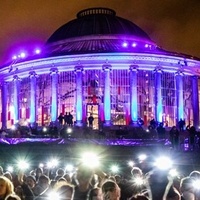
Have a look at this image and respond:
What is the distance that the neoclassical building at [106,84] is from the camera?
55.4 m

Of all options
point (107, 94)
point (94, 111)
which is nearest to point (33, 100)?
point (94, 111)

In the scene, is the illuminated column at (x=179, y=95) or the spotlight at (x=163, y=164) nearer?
the spotlight at (x=163, y=164)

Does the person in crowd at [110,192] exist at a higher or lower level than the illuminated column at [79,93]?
lower

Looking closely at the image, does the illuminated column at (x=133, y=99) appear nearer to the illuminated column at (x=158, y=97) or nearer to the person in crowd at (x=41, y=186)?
the illuminated column at (x=158, y=97)

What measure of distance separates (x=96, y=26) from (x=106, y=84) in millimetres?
13406

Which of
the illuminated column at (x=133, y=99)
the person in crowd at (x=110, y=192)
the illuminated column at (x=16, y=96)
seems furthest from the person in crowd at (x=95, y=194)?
the illuminated column at (x=16, y=96)

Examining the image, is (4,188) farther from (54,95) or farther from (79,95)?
(54,95)

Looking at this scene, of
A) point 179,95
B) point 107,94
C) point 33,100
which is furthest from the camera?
point 33,100

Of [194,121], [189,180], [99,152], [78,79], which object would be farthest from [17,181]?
[194,121]

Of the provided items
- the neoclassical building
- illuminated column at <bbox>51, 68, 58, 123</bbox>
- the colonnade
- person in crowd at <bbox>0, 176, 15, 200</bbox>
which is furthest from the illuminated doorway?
person in crowd at <bbox>0, 176, 15, 200</bbox>

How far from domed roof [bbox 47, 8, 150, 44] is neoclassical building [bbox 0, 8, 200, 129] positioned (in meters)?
3.02

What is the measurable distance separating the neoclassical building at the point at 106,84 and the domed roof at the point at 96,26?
9.92 ft

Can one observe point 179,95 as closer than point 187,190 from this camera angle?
No

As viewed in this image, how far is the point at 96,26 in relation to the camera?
2569 inches
